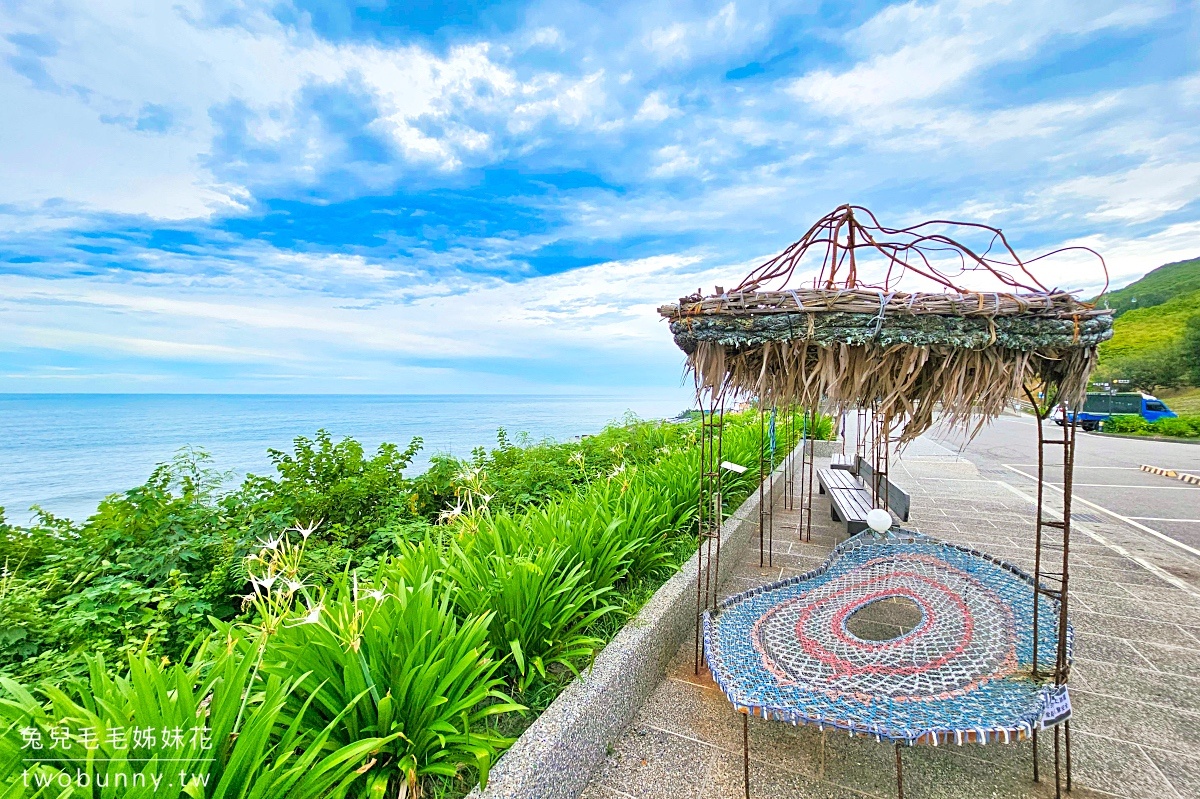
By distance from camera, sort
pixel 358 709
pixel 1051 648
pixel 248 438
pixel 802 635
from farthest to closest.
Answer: pixel 248 438, pixel 802 635, pixel 1051 648, pixel 358 709

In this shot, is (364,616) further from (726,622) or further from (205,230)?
(205,230)

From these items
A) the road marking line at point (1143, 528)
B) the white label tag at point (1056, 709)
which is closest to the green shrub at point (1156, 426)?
the road marking line at point (1143, 528)

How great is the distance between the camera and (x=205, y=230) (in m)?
15.8

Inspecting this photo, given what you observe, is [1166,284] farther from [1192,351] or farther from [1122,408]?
[1122,408]

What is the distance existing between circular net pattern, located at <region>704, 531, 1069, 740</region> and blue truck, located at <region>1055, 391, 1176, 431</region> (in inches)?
881

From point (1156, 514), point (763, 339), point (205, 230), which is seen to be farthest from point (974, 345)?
point (205, 230)

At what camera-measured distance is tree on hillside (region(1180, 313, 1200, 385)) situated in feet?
98.7

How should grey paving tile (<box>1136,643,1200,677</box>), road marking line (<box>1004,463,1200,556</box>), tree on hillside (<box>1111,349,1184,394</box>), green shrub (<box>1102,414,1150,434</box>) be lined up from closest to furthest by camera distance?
grey paving tile (<box>1136,643,1200,677</box>), road marking line (<box>1004,463,1200,556</box>), green shrub (<box>1102,414,1150,434</box>), tree on hillside (<box>1111,349,1184,394</box>)

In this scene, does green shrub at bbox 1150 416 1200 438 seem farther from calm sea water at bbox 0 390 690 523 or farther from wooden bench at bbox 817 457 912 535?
wooden bench at bbox 817 457 912 535

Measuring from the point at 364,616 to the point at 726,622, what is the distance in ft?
5.33

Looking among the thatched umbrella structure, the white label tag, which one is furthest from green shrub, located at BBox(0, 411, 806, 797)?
the white label tag

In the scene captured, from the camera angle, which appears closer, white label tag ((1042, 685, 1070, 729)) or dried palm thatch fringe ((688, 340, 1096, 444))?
white label tag ((1042, 685, 1070, 729))

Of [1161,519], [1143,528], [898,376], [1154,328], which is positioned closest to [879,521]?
[898,376]

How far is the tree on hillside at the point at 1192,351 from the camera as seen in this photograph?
3008 cm
